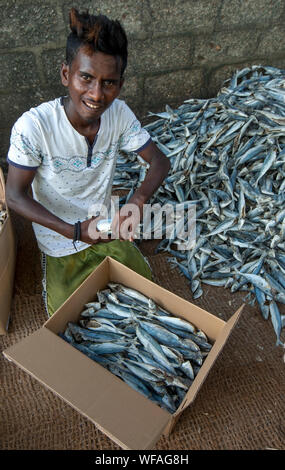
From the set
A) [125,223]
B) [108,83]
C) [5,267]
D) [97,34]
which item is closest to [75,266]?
[5,267]

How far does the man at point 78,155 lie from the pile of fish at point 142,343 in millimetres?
335

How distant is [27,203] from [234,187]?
1.56m

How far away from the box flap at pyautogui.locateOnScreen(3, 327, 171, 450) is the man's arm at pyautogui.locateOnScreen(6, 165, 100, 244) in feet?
1.79

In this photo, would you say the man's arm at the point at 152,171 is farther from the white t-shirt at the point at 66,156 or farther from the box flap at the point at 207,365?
the box flap at the point at 207,365

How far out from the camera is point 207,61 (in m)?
2.97

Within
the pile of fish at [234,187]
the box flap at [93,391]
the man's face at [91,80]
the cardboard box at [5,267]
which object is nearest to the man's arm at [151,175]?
the man's face at [91,80]

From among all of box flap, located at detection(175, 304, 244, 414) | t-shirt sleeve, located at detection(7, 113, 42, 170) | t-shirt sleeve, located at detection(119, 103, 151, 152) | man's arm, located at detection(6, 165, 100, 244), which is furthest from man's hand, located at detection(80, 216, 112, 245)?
box flap, located at detection(175, 304, 244, 414)

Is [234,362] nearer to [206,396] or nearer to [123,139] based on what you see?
[206,396]

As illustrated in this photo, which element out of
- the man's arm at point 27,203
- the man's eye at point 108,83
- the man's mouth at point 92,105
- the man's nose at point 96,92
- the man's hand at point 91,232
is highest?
the man's eye at point 108,83

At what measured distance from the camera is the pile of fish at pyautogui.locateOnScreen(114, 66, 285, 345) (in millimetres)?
2371

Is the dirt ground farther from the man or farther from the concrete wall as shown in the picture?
the concrete wall

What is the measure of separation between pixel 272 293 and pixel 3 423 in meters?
1.78

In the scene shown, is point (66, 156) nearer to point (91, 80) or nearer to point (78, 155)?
point (78, 155)

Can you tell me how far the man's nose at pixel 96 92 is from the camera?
1484 millimetres
